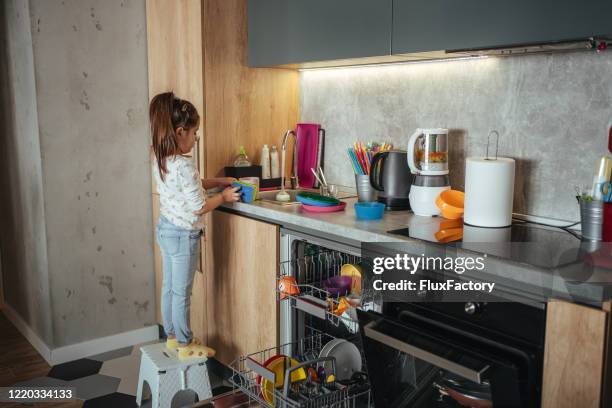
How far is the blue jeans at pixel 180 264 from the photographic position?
248cm

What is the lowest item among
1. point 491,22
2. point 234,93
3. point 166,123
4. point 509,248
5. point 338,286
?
point 338,286

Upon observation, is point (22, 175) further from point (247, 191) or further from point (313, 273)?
point (313, 273)

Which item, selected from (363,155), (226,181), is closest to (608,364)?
(363,155)

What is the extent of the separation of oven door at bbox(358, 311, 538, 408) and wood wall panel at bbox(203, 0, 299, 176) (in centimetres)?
132

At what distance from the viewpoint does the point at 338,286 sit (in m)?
2.09

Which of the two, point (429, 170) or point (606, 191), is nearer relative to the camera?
point (606, 191)

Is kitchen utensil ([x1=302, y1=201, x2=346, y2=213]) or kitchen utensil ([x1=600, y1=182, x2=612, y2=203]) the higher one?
kitchen utensil ([x1=600, y1=182, x2=612, y2=203])

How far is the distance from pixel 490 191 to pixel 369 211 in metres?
0.42

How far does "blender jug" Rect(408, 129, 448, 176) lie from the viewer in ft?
6.80

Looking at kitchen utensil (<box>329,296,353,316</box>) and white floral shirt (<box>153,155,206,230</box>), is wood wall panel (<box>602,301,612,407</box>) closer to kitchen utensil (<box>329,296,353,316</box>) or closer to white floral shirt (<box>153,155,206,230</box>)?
kitchen utensil (<box>329,296,353,316</box>)

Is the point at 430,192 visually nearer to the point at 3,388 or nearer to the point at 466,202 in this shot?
the point at 466,202

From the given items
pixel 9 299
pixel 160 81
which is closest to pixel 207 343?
pixel 160 81

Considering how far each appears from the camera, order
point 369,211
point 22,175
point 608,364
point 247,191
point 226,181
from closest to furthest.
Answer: point 608,364, point 369,211, point 247,191, point 226,181, point 22,175

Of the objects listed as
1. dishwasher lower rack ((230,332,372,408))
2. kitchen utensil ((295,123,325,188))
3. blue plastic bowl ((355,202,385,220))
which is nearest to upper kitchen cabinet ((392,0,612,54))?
blue plastic bowl ((355,202,385,220))
